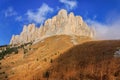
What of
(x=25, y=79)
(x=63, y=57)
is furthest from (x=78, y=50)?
(x=25, y=79)

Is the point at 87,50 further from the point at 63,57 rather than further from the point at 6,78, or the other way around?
the point at 6,78

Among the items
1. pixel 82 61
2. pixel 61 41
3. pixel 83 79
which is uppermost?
pixel 61 41

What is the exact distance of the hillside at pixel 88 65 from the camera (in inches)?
2990

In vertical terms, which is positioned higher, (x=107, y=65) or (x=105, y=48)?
(x=105, y=48)

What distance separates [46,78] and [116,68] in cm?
2641

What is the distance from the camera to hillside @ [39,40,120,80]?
7594cm

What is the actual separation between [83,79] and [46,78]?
65.6ft

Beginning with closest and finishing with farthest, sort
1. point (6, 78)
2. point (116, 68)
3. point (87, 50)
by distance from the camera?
point (116, 68) < point (87, 50) < point (6, 78)

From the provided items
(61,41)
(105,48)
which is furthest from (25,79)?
(61,41)

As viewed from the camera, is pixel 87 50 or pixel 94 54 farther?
pixel 87 50

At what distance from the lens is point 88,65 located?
8844 centimetres

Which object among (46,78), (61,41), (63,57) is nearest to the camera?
(46,78)

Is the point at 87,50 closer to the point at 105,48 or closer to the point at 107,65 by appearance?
the point at 105,48

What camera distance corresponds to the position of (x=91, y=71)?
81.0 meters
